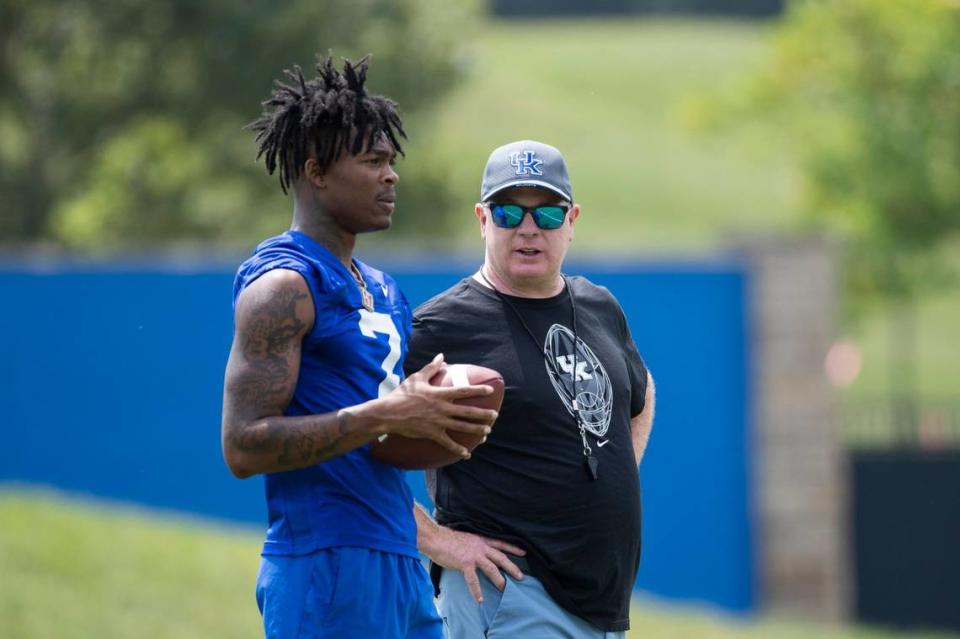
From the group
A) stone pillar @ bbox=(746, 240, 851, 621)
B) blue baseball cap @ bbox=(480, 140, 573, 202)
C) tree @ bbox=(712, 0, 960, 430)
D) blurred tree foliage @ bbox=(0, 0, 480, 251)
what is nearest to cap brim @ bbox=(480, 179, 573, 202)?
blue baseball cap @ bbox=(480, 140, 573, 202)

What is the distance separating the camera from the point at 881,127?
19.9 meters

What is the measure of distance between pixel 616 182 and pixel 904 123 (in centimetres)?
2810

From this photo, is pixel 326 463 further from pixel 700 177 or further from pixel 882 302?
pixel 700 177

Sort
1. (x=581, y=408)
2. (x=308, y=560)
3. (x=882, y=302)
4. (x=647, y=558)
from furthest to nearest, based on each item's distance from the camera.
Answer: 1. (x=882, y=302)
2. (x=647, y=558)
3. (x=581, y=408)
4. (x=308, y=560)

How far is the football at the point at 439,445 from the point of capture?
13.1 ft

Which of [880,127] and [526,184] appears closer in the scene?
[526,184]

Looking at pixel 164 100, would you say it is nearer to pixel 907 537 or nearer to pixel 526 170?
pixel 907 537

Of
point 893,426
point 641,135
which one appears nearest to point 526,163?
point 893,426

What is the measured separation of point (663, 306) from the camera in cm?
1344

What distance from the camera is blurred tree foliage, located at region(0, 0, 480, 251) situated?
790 inches

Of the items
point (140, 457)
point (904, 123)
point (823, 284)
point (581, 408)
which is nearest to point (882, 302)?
point (904, 123)

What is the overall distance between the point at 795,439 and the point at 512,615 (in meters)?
9.27

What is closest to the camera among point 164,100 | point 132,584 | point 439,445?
point 439,445

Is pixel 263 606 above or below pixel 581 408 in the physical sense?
below
